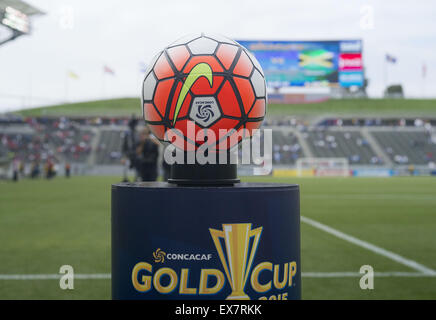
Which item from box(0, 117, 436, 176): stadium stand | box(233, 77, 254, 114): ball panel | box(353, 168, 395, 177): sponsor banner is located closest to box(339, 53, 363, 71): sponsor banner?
box(353, 168, 395, 177): sponsor banner

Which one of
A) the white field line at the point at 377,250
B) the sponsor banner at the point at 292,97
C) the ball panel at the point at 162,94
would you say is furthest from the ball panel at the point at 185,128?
the sponsor banner at the point at 292,97

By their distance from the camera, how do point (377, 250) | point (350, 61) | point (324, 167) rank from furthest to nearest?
1. point (324, 167)
2. point (350, 61)
3. point (377, 250)

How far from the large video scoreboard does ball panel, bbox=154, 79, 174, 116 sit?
30.9m

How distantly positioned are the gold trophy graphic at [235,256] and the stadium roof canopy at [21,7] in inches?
814

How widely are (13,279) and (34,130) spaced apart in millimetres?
43191

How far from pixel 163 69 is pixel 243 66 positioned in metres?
0.37

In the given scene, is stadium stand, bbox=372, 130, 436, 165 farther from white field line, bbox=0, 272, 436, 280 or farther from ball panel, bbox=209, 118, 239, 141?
ball panel, bbox=209, 118, 239, 141

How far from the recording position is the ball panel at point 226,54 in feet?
6.20

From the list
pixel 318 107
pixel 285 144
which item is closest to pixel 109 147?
pixel 285 144

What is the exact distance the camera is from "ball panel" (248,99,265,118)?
1.97 metres

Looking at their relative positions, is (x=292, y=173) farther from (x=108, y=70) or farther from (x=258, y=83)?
(x=258, y=83)

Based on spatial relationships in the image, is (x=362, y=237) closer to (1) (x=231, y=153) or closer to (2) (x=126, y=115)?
(1) (x=231, y=153)

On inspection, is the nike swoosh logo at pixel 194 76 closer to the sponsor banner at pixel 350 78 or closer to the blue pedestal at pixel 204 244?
the blue pedestal at pixel 204 244

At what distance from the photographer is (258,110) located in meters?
2.01
